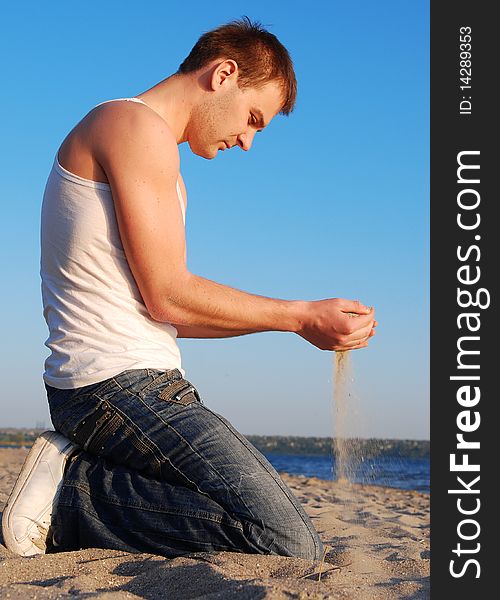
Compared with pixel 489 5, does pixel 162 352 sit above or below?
below

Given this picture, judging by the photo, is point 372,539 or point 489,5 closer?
point 489,5

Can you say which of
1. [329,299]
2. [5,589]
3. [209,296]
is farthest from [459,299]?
[5,589]

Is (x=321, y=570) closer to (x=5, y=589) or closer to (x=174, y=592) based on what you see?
(x=174, y=592)

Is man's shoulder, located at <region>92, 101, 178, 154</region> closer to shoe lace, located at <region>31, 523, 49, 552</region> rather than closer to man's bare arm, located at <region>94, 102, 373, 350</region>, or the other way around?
man's bare arm, located at <region>94, 102, 373, 350</region>

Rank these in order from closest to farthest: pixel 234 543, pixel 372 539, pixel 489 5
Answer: pixel 234 543 → pixel 489 5 → pixel 372 539

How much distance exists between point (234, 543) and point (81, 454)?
0.79 meters

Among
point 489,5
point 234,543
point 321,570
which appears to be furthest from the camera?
point 489,5

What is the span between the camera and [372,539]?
426 centimetres

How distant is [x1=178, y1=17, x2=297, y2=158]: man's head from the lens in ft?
10.9

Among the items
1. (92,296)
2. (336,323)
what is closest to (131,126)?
(92,296)

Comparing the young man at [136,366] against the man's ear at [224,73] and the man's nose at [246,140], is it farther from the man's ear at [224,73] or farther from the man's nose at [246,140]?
the man's nose at [246,140]

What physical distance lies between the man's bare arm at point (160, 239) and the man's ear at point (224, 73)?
412mm

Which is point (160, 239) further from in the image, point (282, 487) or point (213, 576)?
point (213, 576)

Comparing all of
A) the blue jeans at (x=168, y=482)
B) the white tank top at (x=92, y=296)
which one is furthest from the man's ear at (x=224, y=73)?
the blue jeans at (x=168, y=482)
